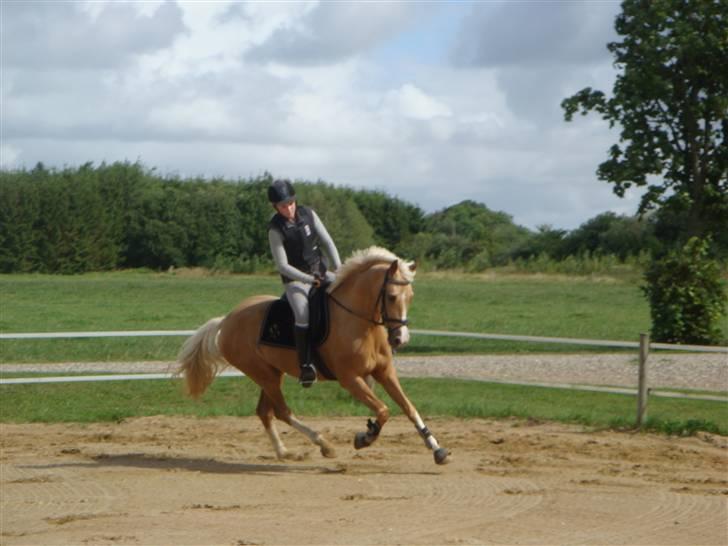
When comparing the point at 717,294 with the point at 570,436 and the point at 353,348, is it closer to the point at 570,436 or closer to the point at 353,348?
the point at 570,436

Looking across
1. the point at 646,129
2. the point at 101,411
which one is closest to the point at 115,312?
the point at 646,129

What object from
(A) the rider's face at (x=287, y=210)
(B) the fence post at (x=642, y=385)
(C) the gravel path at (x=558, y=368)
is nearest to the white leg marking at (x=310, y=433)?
(A) the rider's face at (x=287, y=210)

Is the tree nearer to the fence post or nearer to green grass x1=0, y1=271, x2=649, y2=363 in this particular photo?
green grass x1=0, y1=271, x2=649, y2=363

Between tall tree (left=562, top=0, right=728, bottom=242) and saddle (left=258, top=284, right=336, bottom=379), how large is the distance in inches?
627

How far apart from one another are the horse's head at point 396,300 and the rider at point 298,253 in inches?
32.2

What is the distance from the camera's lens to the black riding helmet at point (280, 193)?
1066 cm

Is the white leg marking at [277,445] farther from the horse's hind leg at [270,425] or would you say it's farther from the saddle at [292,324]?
the saddle at [292,324]

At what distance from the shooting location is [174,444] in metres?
12.3

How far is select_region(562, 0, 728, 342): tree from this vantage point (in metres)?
24.9

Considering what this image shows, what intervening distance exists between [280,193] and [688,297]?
1299 centimetres

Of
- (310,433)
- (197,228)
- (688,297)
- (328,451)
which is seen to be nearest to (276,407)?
(310,433)

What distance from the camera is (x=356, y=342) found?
1039 centimetres

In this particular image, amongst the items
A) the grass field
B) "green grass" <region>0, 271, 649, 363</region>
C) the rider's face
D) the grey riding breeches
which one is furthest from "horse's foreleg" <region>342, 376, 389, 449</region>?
"green grass" <region>0, 271, 649, 363</region>

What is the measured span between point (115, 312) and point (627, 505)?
25.1 m
